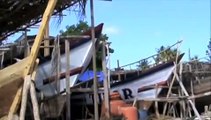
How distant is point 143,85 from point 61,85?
17.2 ft

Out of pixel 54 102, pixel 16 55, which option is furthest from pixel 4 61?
pixel 54 102

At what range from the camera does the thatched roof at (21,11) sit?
7883 mm

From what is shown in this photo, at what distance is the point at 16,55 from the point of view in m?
13.0

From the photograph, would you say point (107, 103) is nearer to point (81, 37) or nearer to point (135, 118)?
point (135, 118)

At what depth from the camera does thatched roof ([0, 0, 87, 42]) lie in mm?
7883

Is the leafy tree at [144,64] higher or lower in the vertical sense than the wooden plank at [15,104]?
higher

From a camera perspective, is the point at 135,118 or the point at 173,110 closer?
the point at 135,118

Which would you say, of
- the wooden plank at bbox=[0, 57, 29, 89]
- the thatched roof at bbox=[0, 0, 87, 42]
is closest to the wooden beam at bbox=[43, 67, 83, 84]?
the thatched roof at bbox=[0, 0, 87, 42]

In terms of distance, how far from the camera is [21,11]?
8406 mm

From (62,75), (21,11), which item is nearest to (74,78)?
(62,75)

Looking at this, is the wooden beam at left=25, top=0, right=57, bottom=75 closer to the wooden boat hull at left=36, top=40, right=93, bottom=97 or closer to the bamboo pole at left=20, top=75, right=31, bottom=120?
the bamboo pole at left=20, top=75, right=31, bottom=120

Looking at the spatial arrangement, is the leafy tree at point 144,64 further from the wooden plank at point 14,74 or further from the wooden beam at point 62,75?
the wooden plank at point 14,74

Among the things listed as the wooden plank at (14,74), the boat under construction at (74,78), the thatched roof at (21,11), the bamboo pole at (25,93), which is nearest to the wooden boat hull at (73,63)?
the boat under construction at (74,78)

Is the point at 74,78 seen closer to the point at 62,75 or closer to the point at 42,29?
the point at 62,75
